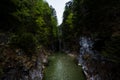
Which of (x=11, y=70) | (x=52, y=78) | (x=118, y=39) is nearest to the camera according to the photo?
(x=118, y=39)

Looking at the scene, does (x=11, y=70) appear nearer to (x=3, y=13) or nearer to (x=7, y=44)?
Answer: (x=7, y=44)

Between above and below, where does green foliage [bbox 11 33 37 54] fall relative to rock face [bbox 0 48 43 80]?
above

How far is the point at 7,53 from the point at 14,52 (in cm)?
95

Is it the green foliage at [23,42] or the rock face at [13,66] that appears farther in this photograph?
the green foliage at [23,42]

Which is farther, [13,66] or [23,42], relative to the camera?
[23,42]

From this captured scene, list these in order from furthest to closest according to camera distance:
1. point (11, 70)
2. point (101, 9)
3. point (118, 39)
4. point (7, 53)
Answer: point (101, 9) < point (7, 53) < point (11, 70) < point (118, 39)

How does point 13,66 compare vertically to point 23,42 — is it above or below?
below

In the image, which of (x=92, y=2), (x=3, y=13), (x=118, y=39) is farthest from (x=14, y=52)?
(x=92, y=2)

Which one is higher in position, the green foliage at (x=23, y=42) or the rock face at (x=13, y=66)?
the green foliage at (x=23, y=42)

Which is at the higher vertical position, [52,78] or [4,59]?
[4,59]

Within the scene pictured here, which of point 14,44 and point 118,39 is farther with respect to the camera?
point 14,44

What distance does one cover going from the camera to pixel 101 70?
1380cm

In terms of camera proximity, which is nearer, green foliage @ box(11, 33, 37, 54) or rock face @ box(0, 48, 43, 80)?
rock face @ box(0, 48, 43, 80)

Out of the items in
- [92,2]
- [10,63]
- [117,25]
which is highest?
[92,2]
